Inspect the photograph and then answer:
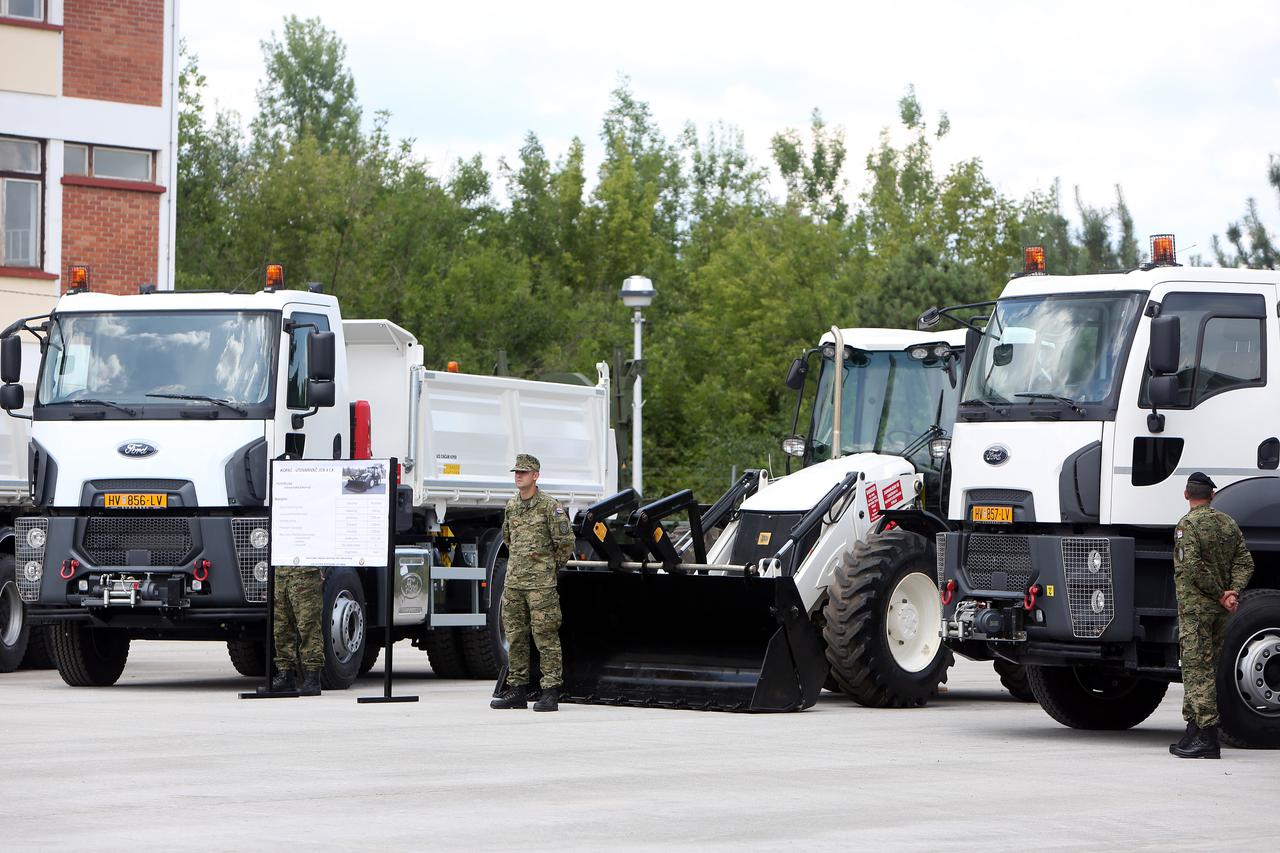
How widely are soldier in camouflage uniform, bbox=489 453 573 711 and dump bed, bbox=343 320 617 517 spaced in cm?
325

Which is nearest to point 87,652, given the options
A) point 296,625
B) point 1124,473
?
point 296,625

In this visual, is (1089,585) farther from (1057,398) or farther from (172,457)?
(172,457)

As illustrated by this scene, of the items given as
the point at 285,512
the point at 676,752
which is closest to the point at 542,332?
the point at 285,512

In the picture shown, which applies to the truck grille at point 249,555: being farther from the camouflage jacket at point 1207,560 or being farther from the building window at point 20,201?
the building window at point 20,201

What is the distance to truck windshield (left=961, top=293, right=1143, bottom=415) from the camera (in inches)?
527

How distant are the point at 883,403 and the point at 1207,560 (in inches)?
222

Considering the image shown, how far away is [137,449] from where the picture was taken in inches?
655

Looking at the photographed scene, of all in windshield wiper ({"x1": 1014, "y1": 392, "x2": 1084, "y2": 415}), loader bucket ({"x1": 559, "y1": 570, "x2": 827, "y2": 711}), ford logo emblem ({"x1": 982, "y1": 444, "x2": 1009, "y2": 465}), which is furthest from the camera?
loader bucket ({"x1": 559, "y1": 570, "x2": 827, "y2": 711})

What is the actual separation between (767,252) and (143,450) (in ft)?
151

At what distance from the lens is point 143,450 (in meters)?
16.6

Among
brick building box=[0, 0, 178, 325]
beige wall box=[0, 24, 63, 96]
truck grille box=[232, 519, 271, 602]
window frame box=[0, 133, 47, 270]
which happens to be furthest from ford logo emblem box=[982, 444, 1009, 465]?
beige wall box=[0, 24, 63, 96]

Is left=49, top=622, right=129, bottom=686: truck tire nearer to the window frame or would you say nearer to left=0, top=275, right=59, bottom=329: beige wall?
left=0, top=275, right=59, bottom=329: beige wall

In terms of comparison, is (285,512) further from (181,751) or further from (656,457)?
(656,457)

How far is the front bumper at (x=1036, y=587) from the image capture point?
13.0 m
